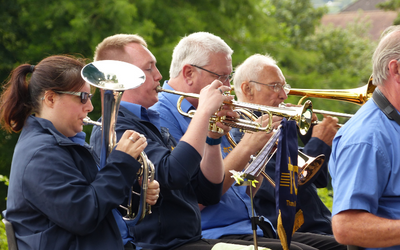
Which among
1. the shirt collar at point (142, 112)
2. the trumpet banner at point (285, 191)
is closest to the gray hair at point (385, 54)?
the trumpet banner at point (285, 191)

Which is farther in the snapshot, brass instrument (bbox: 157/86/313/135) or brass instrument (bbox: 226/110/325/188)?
brass instrument (bbox: 226/110/325/188)

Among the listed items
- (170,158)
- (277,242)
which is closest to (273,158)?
(277,242)

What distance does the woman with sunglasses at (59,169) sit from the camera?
209 cm

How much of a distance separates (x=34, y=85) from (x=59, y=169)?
0.54 metres

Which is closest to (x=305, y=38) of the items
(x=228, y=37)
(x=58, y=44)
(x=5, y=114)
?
(x=228, y=37)

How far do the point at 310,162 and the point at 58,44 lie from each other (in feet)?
19.3

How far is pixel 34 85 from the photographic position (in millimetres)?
2400

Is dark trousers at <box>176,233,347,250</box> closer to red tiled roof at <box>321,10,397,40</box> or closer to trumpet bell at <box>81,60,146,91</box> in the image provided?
trumpet bell at <box>81,60,146,91</box>

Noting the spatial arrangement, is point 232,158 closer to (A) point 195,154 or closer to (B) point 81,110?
(A) point 195,154

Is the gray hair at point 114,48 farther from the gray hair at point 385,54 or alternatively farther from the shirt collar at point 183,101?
the gray hair at point 385,54

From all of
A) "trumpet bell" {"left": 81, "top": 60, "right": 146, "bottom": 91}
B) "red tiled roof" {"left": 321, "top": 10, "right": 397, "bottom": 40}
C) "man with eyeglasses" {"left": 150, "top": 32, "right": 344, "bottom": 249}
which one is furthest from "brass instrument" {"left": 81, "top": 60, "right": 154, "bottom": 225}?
"red tiled roof" {"left": 321, "top": 10, "right": 397, "bottom": 40}

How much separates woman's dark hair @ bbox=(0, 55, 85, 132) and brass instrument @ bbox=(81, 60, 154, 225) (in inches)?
7.4

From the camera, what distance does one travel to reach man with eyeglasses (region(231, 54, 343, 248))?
145 inches

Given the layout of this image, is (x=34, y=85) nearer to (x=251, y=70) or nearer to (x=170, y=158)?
(x=170, y=158)
